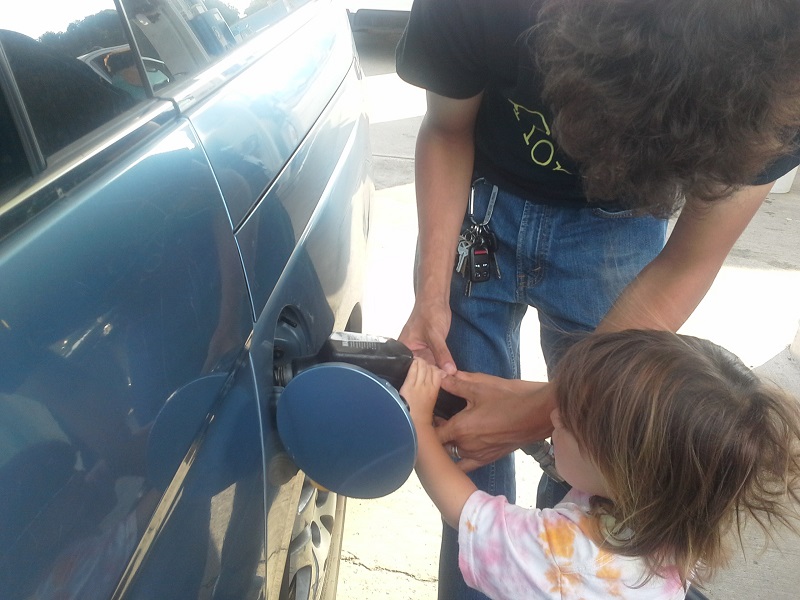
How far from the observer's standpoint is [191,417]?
3.14 ft

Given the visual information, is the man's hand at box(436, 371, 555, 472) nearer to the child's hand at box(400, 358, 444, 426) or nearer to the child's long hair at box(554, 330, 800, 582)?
the child's hand at box(400, 358, 444, 426)

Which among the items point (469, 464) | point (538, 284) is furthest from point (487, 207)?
point (469, 464)

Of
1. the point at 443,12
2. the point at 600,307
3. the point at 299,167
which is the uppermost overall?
the point at 443,12

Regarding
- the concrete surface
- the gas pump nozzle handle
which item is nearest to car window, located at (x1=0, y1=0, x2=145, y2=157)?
the gas pump nozzle handle

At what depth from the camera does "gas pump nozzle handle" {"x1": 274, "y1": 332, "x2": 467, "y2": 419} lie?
1.29 metres

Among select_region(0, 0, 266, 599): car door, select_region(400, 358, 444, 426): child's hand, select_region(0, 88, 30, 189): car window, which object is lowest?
select_region(400, 358, 444, 426): child's hand

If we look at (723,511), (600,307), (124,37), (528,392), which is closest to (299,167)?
(124,37)

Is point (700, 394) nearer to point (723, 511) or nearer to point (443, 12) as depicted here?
point (723, 511)

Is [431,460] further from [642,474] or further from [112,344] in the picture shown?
[112,344]

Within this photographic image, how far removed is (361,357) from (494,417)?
340mm

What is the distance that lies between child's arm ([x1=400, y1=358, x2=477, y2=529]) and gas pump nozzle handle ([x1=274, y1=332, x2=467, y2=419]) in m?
0.03

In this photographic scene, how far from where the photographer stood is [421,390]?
1.46 metres

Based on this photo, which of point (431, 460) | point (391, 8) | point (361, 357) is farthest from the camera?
point (391, 8)

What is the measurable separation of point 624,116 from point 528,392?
594mm
